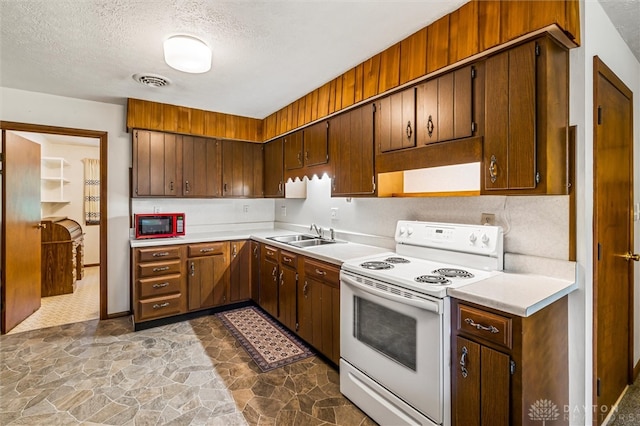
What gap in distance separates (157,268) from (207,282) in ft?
1.86

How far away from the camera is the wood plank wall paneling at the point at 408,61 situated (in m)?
1.53

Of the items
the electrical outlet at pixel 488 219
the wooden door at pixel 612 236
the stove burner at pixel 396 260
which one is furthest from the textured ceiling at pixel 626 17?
the stove burner at pixel 396 260

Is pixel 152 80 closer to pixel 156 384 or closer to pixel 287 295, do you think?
pixel 287 295

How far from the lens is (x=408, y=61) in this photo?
6.96ft

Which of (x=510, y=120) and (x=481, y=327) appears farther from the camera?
(x=510, y=120)

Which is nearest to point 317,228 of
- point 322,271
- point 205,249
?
point 322,271

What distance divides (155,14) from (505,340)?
259 centimetres

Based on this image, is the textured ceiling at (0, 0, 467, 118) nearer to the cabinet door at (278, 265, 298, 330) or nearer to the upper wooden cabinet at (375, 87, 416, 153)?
the upper wooden cabinet at (375, 87, 416, 153)

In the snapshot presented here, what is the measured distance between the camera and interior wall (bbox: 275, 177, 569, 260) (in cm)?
176

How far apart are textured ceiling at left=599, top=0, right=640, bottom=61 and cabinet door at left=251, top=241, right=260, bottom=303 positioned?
3.46m

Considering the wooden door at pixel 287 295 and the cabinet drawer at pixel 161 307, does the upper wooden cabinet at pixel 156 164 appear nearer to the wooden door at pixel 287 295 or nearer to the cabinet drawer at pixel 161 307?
the cabinet drawer at pixel 161 307

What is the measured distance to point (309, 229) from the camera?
3930mm

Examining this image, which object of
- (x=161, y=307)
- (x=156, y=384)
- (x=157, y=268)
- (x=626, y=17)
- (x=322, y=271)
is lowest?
(x=156, y=384)

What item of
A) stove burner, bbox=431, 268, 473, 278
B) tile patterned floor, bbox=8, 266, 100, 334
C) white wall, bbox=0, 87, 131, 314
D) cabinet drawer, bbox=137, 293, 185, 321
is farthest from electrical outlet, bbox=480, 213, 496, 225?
tile patterned floor, bbox=8, 266, 100, 334
